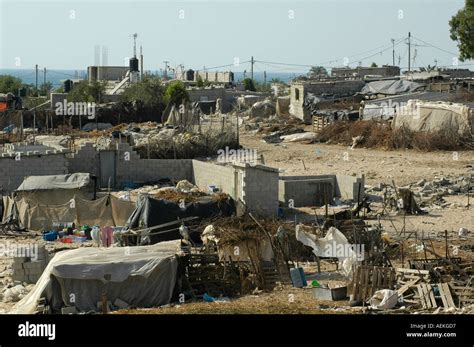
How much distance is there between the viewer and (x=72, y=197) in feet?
80.9

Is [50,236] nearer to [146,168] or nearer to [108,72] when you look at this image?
[146,168]

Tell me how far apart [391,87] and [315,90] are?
11.9 feet

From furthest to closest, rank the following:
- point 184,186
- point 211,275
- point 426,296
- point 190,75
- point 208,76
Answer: point 208,76 → point 190,75 → point 184,186 → point 211,275 → point 426,296

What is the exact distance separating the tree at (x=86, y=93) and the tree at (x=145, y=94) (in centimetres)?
146

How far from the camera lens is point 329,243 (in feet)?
62.8

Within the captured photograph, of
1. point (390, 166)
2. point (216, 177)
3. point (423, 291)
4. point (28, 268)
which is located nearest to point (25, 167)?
point (216, 177)

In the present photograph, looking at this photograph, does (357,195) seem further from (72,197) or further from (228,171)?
(72,197)

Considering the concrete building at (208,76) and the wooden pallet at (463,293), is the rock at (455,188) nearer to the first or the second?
the wooden pallet at (463,293)

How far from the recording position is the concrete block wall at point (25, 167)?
2709cm

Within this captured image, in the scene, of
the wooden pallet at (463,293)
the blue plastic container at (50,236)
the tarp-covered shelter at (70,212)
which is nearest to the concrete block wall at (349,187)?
the tarp-covered shelter at (70,212)

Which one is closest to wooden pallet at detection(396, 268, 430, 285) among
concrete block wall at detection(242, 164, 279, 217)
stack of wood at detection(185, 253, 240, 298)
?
stack of wood at detection(185, 253, 240, 298)

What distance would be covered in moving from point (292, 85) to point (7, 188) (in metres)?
25.7

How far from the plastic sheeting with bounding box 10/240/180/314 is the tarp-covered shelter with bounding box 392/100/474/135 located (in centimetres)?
2201
